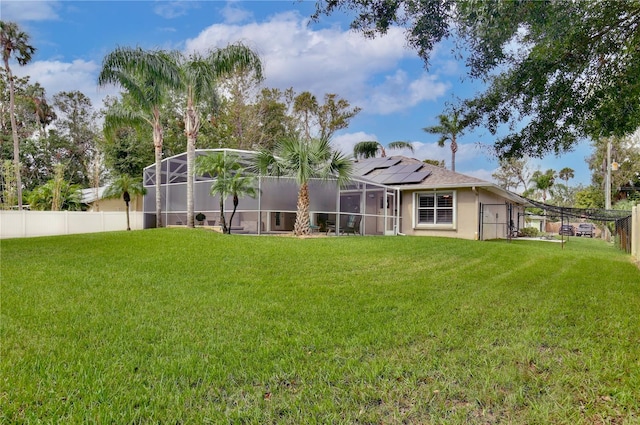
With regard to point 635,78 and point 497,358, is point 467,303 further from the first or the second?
point 635,78

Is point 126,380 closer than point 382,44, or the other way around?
point 126,380

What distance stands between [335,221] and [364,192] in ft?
7.26

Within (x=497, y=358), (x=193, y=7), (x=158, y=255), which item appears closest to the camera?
(x=497, y=358)

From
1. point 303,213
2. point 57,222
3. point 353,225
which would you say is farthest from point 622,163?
point 57,222

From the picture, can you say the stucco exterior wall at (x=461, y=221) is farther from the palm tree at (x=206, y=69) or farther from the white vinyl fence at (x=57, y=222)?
the white vinyl fence at (x=57, y=222)

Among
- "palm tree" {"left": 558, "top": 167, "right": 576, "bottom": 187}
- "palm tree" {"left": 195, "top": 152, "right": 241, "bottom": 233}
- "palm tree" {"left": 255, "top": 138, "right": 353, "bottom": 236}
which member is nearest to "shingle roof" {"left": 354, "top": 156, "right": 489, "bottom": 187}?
"palm tree" {"left": 255, "top": 138, "right": 353, "bottom": 236}

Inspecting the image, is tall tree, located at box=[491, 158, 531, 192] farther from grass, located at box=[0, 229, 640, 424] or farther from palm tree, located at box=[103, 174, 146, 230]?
grass, located at box=[0, 229, 640, 424]

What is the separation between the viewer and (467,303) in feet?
18.4

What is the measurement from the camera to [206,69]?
15703 millimetres

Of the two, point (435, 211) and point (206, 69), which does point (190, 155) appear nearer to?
point (206, 69)

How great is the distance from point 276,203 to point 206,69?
6.25 m

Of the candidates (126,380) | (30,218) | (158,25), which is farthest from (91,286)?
(30,218)

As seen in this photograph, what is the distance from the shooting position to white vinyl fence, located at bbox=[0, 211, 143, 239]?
1675 centimetres

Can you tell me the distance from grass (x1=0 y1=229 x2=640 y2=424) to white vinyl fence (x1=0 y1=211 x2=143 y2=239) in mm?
11592
